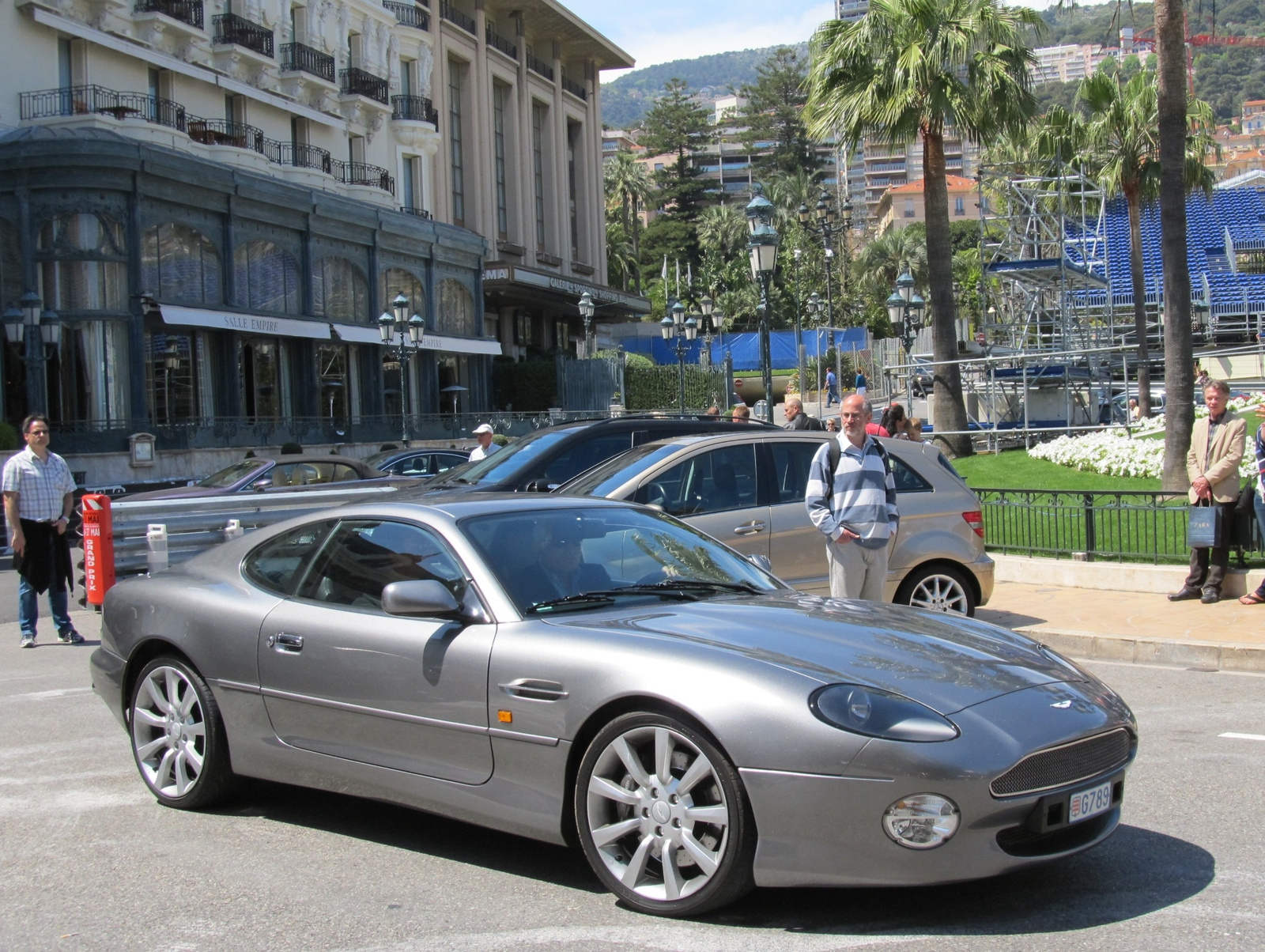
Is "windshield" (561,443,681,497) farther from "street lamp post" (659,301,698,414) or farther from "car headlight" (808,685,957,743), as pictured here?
"street lamp post" (659,301,698,414)

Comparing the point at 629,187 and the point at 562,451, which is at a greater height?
the point at 629,187

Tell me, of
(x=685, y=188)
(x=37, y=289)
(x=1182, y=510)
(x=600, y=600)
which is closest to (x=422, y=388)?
(x=37, y=289)

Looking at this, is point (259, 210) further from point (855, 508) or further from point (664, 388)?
point (855, 508)

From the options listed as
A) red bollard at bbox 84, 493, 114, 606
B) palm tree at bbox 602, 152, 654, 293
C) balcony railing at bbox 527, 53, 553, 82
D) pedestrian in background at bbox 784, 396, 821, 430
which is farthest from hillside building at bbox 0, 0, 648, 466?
palm tree at bbox 602, 152, 654, 293

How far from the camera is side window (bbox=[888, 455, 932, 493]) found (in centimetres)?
1011

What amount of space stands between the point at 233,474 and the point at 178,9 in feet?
78.9

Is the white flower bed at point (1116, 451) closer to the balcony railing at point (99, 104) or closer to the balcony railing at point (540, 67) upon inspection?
the balcony railing at point (99, 104)

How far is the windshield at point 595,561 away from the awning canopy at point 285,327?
102 ft

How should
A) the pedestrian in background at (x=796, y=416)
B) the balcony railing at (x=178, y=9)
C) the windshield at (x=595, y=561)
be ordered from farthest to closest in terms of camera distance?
the balcony railing at (x=178, y=9)
the pedestrian in background at (x=796, y=416)
the windshield at (x=595, y=561)

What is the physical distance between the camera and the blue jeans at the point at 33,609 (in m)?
10.9

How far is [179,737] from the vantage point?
18.8ft

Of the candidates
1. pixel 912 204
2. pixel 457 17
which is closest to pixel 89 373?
pixel 457 17

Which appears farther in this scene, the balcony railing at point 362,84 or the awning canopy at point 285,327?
the balcony railing at point 362,84

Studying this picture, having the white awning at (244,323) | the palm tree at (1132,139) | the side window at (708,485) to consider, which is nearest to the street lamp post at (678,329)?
the white awning at (244,323)
